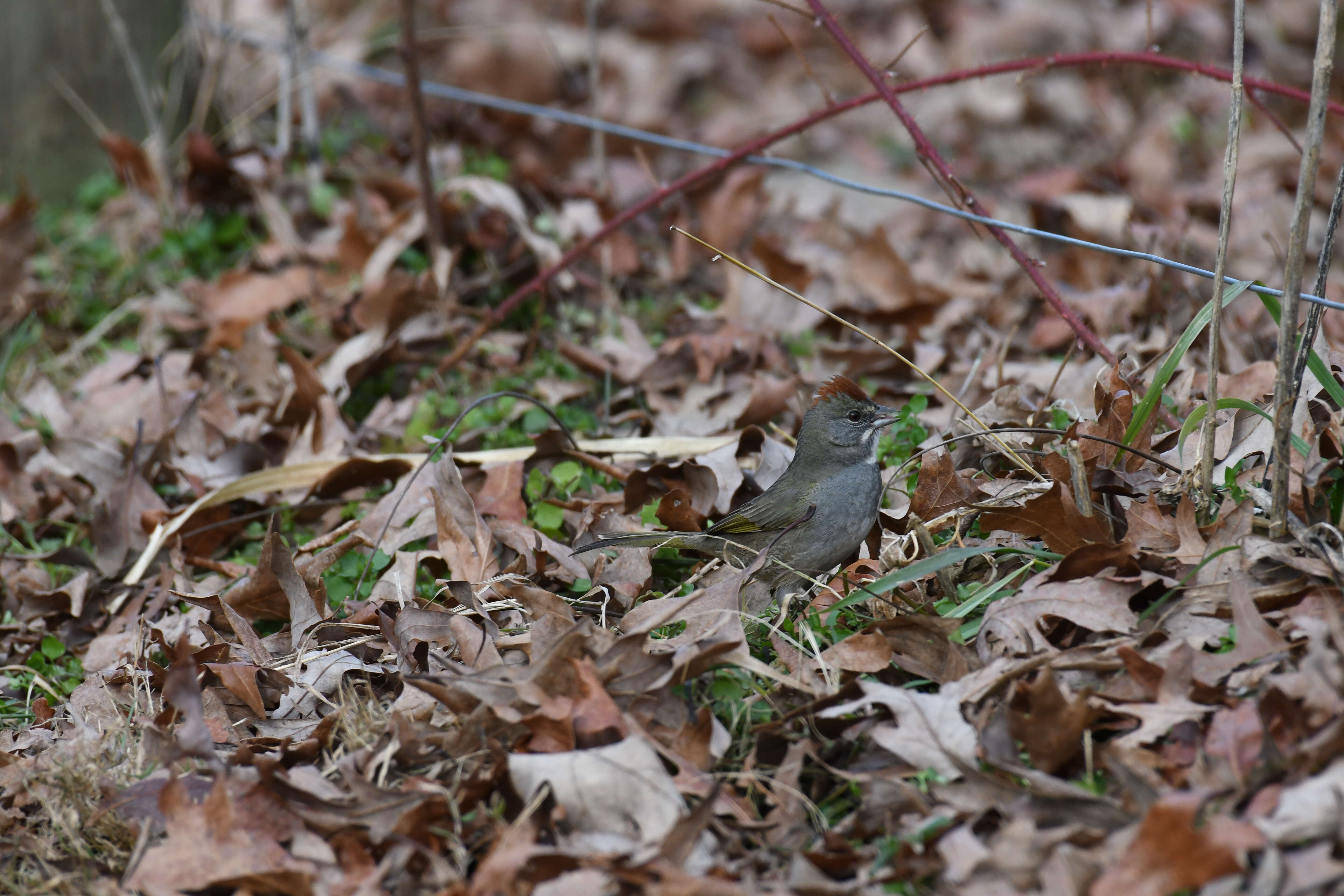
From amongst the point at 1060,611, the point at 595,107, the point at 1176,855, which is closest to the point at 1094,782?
the point at 1176,855

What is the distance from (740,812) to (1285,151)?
22.6ft

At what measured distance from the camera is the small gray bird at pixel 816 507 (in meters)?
4.02

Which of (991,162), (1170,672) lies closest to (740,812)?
(1170,672)

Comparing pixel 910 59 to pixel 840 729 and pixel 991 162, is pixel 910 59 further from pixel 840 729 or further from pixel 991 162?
pixel 840 729

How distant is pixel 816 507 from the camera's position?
13.3 ft

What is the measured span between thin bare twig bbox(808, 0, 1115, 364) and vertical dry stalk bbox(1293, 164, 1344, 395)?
0.76 meters

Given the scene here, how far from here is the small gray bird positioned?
402 cm

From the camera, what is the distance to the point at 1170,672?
2.79 meters

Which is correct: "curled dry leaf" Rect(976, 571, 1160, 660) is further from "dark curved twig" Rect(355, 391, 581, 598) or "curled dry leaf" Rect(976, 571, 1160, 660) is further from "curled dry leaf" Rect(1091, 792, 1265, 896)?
"dark curved twig" Rect(355, 391, 581, 598)

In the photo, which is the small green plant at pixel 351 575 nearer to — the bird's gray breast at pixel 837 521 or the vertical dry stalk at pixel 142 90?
the bird's gray breast at pixel 837 521

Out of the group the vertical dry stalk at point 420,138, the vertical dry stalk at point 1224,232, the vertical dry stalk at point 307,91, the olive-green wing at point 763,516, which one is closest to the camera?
the vertical dry stalk at point 1224,232

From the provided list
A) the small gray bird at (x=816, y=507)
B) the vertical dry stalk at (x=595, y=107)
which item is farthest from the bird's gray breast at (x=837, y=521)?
the vertical dry stalk at (x=595, y=107)

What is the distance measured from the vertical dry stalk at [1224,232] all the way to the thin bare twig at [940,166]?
80cm

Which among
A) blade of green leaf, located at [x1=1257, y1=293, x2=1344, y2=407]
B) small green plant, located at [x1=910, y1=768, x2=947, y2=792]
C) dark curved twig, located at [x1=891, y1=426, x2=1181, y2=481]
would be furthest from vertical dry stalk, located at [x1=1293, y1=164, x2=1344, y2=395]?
small green plant, located at [x1=910, y1=768, x2=947, y2=792]
